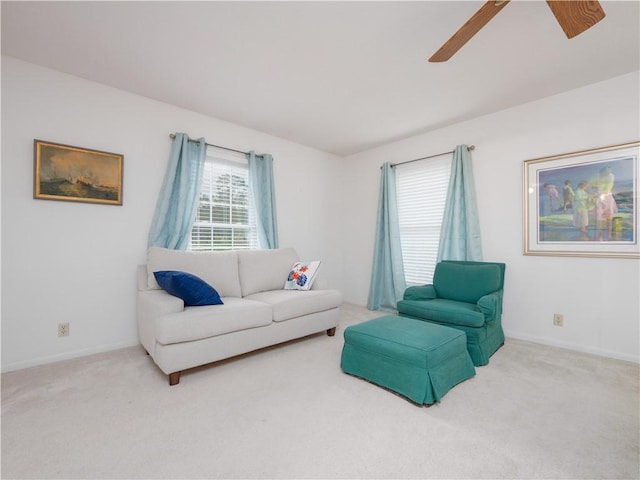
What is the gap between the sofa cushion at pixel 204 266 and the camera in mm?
2752

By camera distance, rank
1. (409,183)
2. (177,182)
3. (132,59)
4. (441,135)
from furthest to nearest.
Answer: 1. (409,183)
2. (441,135)
3. (177,182)
4. (132,59)

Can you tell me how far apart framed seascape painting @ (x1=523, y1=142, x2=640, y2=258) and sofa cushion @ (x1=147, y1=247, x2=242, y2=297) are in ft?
10.2

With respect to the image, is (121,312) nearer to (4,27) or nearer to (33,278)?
(33,278)

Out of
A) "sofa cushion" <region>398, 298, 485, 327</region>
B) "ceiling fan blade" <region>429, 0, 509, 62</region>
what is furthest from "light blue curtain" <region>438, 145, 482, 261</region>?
"ceiling fan blade" <region>429, 0, 509, 62</region>

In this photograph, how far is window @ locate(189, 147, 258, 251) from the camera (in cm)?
350

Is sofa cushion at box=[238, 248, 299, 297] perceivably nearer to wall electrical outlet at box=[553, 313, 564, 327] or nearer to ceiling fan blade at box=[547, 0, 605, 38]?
wall electrical outlet at box=[553, 313, 564, 327]

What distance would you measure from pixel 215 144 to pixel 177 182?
69 cm

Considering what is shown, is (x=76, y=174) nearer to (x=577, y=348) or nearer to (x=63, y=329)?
(x=63, y=329)

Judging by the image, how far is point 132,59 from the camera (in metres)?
2.40

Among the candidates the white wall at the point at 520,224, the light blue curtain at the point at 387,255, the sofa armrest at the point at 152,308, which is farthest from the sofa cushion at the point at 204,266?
the white wall at the point at 520,224

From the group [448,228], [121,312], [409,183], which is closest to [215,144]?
[121,312]

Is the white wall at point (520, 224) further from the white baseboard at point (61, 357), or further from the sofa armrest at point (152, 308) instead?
the white baseboard at point (61, 357)

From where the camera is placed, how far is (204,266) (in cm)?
296

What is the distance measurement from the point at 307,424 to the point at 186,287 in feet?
4.50
